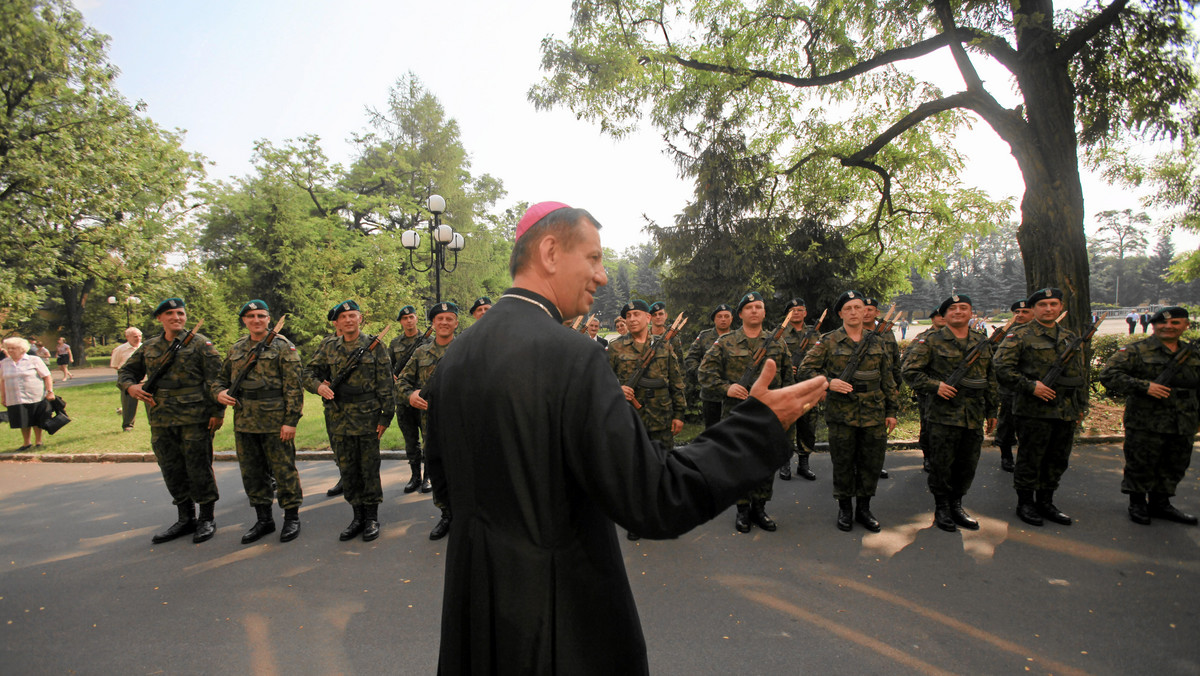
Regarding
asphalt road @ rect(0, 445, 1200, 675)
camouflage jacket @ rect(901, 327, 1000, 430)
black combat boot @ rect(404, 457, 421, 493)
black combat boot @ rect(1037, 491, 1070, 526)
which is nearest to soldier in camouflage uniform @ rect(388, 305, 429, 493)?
black combat boot @ rect(404, 457, 421, 493)

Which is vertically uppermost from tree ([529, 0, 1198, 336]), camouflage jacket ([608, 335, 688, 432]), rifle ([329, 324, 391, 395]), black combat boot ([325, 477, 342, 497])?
tree ([529, 0, 1198, 336])

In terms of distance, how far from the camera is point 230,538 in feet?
17.4

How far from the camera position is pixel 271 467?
5383 mm

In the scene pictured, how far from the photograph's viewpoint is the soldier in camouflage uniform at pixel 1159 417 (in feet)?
16.5

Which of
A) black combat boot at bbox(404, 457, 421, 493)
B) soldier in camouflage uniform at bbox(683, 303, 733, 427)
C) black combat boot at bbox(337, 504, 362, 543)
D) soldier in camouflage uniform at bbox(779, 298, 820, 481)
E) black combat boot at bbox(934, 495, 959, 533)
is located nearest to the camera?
black combat boot at bbox(934, 495, 959, 533)

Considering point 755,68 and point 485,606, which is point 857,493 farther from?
point 755,68

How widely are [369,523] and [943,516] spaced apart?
5.59 meters

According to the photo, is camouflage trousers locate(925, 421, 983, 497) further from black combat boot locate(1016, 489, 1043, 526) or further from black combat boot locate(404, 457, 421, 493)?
black combat boot locate(404, 457, 421, 493)


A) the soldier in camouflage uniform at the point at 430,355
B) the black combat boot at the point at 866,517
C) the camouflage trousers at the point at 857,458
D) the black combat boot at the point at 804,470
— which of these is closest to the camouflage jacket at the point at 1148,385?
the camouflage trousers at the point at 857,458

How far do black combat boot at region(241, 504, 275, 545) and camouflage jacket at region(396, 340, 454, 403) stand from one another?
1754mm

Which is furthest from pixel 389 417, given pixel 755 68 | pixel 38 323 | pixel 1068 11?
pixel 38 323

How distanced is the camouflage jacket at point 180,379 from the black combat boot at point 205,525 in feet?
2.91

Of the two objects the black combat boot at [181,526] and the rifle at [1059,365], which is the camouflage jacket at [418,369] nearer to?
the black combat boot at [181,526]

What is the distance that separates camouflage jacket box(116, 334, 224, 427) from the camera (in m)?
5.31
